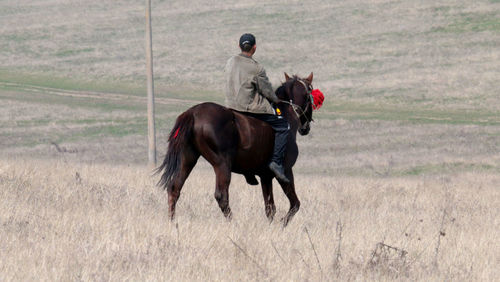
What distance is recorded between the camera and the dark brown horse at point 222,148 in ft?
30.2

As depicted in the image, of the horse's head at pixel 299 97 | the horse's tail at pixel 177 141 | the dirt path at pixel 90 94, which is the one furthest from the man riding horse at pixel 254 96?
the dirt path at pixel 90 94

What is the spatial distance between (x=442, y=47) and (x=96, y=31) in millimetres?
27442

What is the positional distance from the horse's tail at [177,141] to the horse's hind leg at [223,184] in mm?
498

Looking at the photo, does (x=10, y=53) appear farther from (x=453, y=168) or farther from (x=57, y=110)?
(x=453, y=168)

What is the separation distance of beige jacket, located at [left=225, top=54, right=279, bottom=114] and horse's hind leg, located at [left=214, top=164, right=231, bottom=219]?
2.88 feet

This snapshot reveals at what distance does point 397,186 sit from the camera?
15828 mm

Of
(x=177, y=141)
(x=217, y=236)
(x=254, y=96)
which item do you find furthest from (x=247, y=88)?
(x=217, y=236)

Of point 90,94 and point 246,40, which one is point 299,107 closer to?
point 246,40

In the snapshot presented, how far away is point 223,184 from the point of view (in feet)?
30.7

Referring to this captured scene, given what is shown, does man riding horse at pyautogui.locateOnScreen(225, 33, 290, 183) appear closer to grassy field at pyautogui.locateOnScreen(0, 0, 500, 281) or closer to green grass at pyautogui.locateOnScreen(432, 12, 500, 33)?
grassy field at pyautogui.locateOnScreen(0, 0, 500, 281)

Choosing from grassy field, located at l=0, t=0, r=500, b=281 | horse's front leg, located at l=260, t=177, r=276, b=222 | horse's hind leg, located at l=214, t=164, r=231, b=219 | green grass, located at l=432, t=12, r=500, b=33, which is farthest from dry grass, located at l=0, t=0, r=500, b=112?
horse's hind leg, located at l=214, t=164, r=231, b=219

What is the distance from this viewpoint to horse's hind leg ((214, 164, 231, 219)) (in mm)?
9281

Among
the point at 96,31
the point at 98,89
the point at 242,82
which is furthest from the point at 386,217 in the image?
the point at 96,31

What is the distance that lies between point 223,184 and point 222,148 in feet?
1.52
